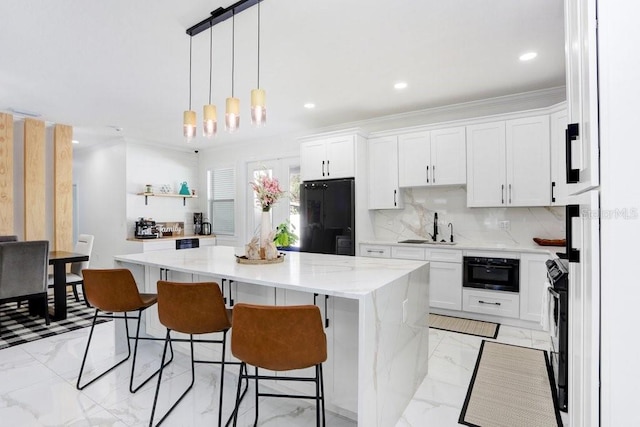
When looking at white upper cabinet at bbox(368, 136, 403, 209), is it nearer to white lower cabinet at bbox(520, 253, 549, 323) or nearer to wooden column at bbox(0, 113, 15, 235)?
white lower cabinet at bbox(520, 253, 549, 323)

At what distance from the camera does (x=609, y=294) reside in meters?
0.83

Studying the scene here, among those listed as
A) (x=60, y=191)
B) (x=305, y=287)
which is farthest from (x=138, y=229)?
(x=305, y=287)

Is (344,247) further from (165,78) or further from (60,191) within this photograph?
(60,191)

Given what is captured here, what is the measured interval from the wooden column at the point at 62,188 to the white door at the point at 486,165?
599cm

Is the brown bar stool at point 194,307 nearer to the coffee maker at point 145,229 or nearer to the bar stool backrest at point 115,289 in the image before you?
the bar stool backrest at point 115,289

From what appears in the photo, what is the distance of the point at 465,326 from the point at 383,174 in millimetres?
2156

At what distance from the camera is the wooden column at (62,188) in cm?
516

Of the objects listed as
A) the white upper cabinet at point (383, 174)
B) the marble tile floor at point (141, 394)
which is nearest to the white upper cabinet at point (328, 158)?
the white upper cabinet at point (383, 174)

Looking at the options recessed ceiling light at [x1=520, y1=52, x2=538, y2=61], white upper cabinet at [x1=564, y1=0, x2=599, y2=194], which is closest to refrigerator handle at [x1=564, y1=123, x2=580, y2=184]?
white upper cabinet at [x1=564, y1=0, x2=599, y2=194]

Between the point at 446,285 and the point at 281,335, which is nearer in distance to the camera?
the point at 281,335

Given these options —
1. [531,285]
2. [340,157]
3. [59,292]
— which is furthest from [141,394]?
[531,285]

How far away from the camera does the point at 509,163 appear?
3.77m

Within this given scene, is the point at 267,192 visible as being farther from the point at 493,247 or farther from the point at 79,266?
the point at 79,266

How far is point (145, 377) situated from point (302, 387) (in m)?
1.31
